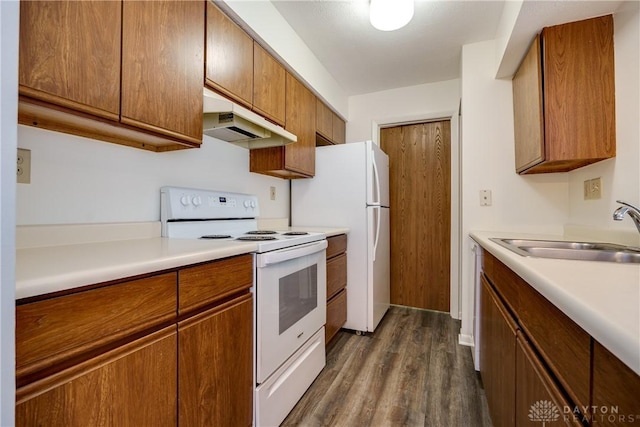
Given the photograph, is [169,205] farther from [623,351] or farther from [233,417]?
[623,351]

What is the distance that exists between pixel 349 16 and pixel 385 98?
126 centimetres

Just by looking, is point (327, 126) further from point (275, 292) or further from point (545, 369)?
point (545, 369)

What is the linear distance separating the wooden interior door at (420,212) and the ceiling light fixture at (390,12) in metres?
1.42

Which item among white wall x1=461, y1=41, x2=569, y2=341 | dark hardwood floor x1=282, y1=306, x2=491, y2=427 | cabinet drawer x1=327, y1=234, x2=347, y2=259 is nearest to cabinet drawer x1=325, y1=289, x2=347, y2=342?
dark hardwood floor x1=282, y1=306, x2=491, y2=427

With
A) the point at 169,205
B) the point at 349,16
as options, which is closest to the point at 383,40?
the point at 349,16

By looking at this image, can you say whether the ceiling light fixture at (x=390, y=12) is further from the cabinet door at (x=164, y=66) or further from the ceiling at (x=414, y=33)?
the cabinet door at (x=164, y=66)

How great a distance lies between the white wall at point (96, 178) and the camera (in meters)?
1.02

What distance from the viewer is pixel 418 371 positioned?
184cm

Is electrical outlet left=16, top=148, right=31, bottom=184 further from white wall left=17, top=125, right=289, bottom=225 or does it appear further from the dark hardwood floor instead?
the dark hardwood floor

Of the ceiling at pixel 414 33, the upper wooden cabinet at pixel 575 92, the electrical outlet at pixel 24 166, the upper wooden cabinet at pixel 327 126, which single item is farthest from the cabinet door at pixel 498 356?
the upper wooden cabinet at pixel 327 126

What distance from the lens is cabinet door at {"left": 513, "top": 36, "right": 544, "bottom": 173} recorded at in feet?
5.19

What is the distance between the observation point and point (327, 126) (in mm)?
2773

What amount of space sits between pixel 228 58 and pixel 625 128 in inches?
77.1

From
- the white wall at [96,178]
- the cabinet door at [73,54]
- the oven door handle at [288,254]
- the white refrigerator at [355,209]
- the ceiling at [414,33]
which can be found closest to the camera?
the cabinet door at [73,54]
